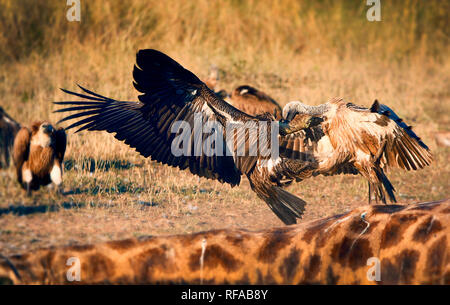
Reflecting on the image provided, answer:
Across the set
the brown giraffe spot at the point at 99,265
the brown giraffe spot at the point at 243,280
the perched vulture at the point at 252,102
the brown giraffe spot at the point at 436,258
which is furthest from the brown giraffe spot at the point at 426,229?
the perched vulture at the point at 252,102

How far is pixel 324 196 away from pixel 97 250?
9.16 feet

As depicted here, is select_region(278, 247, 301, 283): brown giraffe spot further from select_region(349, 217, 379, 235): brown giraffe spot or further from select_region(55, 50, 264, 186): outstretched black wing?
select_region(55, 50, 264, 186): outstretched black wing

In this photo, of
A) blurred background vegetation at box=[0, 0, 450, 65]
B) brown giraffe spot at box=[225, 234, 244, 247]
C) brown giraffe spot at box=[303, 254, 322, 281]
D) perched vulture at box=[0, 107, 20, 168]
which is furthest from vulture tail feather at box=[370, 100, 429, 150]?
blurred background vegetation at box=[0, 0, 450, 65]

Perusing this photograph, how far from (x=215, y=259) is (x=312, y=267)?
58 cm

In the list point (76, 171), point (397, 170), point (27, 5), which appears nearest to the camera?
point (76, 171)

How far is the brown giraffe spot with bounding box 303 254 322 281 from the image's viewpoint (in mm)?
3648

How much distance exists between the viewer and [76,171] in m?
5.75

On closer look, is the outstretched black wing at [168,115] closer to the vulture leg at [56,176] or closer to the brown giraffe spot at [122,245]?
the vulture leg at [56,176]

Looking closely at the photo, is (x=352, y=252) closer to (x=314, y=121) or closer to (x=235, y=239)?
(x=235, y=239)

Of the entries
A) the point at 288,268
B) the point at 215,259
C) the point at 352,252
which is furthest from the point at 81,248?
the point at 352,252

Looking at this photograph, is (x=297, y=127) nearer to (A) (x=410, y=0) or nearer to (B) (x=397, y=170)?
(B) (x=397, y=170)

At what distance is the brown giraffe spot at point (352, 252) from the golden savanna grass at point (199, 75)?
1.33 meters

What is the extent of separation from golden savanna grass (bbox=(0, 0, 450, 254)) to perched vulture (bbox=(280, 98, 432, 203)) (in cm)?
71
